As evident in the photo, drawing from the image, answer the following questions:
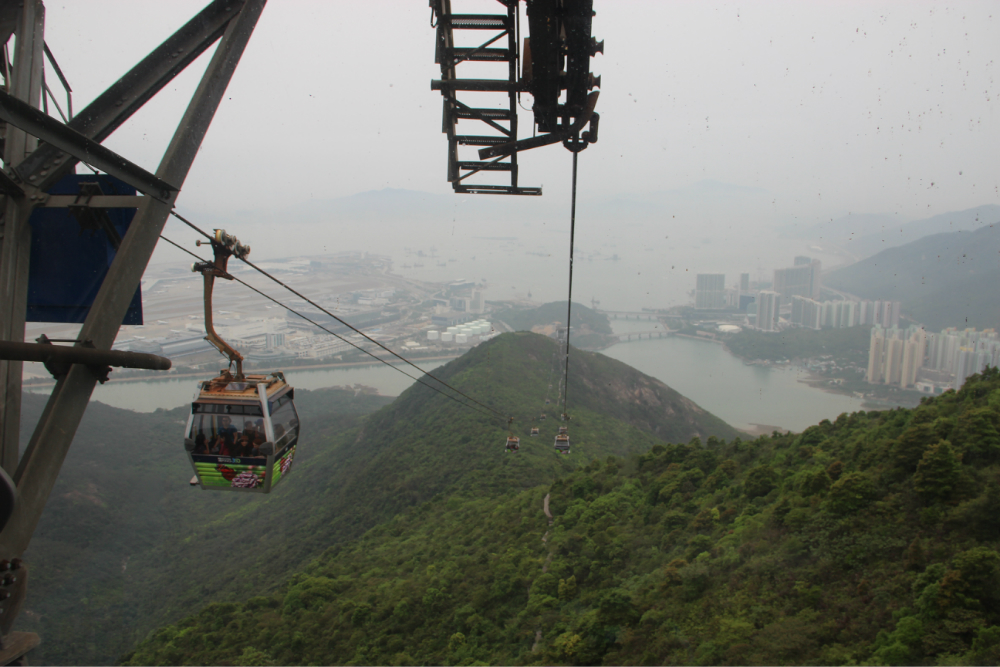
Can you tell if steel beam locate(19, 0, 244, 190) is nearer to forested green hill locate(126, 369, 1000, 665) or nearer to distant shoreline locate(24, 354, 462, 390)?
forested green hill locate(126, 369, 1000, 665)

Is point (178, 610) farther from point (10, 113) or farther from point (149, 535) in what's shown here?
point (10, 113)

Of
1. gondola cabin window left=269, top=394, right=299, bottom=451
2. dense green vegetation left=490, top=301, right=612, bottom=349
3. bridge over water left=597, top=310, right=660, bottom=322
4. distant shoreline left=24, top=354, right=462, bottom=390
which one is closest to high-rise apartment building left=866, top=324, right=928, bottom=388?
dense green vegetation left=490, top=301, right=612, bottom=349

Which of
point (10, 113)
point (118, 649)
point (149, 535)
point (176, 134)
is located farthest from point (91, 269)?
point (149, 535)

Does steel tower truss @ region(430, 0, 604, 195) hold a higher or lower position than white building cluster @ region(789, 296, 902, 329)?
higher

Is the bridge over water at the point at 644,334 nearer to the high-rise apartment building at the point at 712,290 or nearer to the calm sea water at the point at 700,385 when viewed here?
the calm sea water at the point at 700,385

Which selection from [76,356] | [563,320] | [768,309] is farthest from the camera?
[563,320]

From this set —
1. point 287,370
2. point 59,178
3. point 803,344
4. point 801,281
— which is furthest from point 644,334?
point 59,178

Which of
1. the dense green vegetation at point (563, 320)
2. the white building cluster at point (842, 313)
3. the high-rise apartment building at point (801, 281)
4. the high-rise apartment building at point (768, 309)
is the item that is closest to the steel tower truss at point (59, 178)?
the white building cluster at point (842, 313)

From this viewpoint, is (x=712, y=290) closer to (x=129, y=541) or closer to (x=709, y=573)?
(x=129, y=541)
